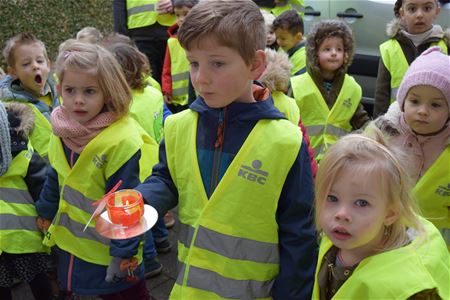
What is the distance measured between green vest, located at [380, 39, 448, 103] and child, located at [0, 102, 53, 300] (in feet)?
9.32

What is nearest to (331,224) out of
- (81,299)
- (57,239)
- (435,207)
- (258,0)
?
(435,207)

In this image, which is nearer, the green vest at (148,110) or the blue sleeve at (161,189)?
the blue sleeve at (161,189)

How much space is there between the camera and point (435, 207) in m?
2.50

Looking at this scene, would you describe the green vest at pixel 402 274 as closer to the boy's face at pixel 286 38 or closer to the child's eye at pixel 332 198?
the child's eye at pixel 332 198

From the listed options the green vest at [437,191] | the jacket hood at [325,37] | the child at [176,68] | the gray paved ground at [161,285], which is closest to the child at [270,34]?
the jacket hood at [325,37]

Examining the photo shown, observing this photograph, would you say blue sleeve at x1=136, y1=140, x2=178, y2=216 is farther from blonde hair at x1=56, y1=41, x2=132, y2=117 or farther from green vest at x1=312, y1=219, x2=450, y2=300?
green vest at x1=312, y1=219, x2=450, y2=300

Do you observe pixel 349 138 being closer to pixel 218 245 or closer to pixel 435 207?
pixel 218 245

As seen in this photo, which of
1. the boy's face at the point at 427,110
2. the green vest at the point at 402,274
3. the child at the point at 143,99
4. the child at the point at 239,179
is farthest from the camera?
the child at the point at 143,99

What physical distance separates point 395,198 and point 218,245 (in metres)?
0.72

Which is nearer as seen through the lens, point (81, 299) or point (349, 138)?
point (349, 138)

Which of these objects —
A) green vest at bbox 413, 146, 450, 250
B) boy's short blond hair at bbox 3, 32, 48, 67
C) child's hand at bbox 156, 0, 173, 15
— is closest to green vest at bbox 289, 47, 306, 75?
child's hand at bbox 156, 0, 173, 15

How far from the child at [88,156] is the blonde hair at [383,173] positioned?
1.16 m

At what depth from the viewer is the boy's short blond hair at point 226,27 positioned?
186cm

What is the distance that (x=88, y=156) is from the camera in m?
2.59
